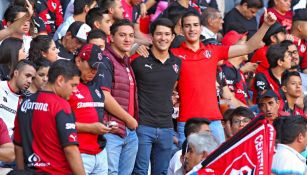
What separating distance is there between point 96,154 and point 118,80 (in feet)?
3.49

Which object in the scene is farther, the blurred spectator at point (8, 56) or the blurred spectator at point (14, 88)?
Result: the blurred spectator at point (8, 56)

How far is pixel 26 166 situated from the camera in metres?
9.29

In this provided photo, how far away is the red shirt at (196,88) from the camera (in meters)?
11.9

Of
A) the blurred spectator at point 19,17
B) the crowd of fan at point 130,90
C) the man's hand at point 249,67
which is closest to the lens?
the crowd of fan at point 130,90

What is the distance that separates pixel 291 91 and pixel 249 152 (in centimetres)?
554

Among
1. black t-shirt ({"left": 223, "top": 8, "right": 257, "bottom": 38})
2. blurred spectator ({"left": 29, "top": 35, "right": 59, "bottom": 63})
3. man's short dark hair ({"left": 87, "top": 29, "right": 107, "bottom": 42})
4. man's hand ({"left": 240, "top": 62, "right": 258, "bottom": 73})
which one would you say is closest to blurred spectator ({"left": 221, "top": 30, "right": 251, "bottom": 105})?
man's hand ({"left": 240, "top": 62, "right": 258, "bottom": 73})

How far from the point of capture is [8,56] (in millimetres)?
11695

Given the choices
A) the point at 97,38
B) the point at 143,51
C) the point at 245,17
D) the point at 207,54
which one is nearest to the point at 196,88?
the point at 207,54

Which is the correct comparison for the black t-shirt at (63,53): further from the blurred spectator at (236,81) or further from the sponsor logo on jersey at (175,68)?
the blurred spectator at (236,81)

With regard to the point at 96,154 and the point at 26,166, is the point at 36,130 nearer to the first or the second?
the point at 26,166

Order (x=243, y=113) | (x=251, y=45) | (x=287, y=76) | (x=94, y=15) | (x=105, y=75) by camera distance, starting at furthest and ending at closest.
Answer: (x=287, y=76)
(x=94, y=15)
(x=251, y=45)
(x=243, y=113)
(x=105, y=75)

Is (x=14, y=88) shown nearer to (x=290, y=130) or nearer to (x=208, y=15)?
(x=290, y=130)

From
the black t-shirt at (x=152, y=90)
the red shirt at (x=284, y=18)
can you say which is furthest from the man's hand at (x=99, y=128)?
the red shirt at (x=284, y=18)

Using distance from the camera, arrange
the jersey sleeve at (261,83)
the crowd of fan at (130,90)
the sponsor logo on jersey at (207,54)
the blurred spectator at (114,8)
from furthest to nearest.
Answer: the jersey sleeve at (261,83), the blurred spectator at (114,8), the sponsor logo on jersey at (207,54), the crowd of fan at (130,90)
